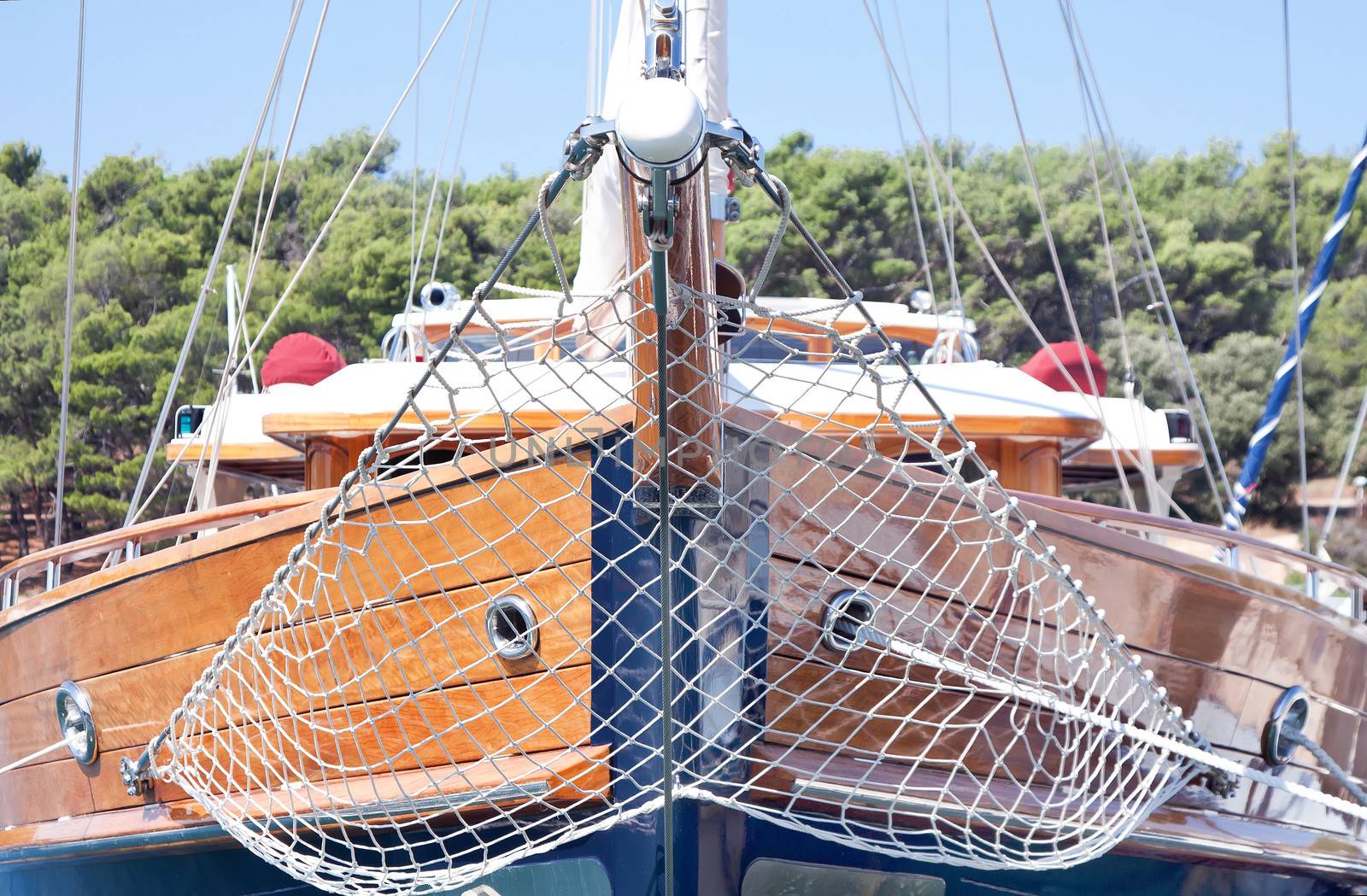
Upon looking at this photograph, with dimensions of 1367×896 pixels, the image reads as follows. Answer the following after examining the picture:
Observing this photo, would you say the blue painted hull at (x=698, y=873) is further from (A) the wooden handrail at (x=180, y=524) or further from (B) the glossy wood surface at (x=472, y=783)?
(A) the wooden handrail at (x=180, y=524)

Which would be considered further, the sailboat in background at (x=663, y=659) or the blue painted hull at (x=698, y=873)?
the blue painted hull at (x=698, y=873)

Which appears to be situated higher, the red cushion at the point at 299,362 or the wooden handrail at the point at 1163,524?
the red cushion at the point at 299,362

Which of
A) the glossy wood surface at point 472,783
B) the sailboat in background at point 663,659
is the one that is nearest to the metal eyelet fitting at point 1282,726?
the sailboat in background at point 663,659

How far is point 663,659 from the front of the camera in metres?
2.43

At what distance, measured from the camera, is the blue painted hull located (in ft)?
9.07

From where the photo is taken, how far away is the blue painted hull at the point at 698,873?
109 inches

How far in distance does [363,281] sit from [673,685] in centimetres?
2004

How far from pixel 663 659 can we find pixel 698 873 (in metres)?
0.58

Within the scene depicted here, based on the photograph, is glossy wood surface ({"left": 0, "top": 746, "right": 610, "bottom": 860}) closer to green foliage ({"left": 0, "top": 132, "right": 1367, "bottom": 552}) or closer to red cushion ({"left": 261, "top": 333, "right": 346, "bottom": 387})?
red cushion ({"left": 261, "top": 333, "right": 346, "bottom": 387})

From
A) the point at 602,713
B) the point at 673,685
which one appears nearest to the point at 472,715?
the point at 602,713

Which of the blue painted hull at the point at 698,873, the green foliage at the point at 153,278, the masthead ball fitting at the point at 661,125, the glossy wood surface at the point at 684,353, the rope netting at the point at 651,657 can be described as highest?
the green foliage at the point at 153,278

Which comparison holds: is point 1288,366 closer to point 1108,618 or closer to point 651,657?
point 1108,618

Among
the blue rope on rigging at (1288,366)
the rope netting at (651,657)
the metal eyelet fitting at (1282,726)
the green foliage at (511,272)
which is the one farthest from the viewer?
the green foliage at (511,272)

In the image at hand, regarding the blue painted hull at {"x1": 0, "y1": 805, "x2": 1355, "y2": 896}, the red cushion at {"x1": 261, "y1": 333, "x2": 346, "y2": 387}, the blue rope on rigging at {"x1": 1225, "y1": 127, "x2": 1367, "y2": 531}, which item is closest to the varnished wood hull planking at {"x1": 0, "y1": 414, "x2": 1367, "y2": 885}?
the blue painted hull at {"x1": 0, "y1": 805, "x2": 1355, "y2": 896}
